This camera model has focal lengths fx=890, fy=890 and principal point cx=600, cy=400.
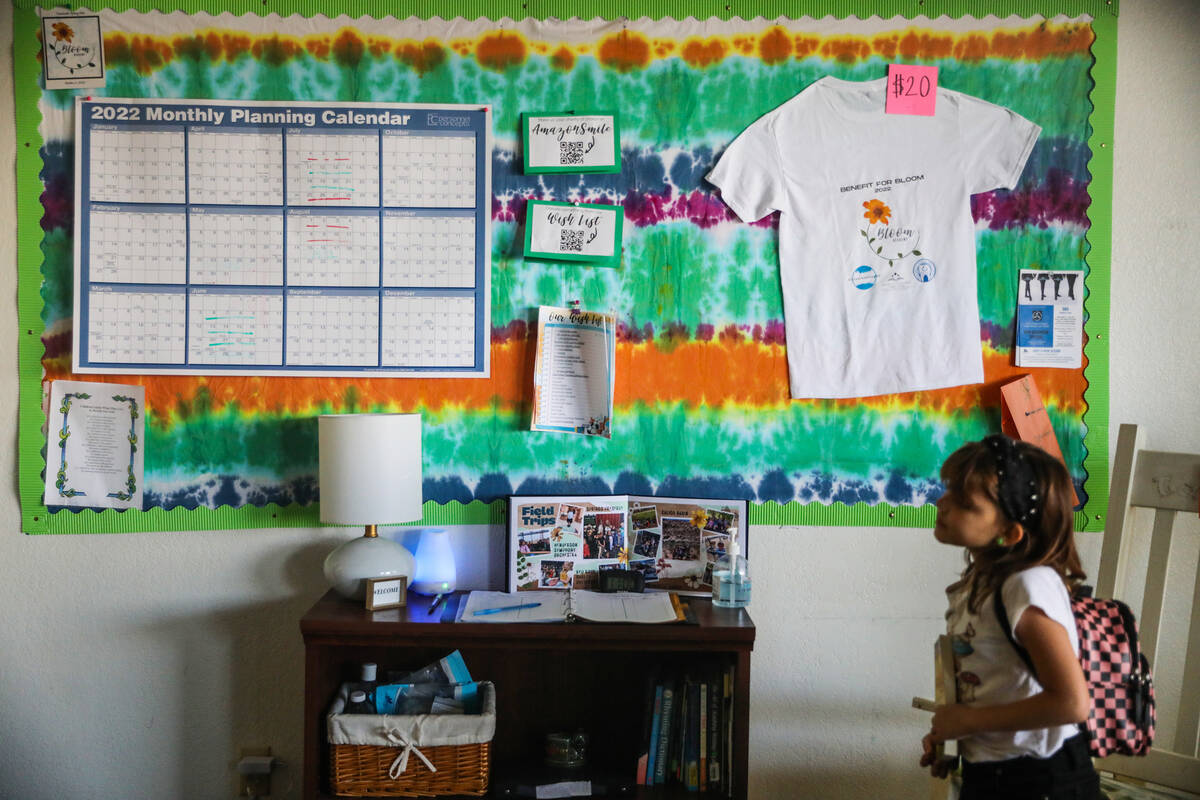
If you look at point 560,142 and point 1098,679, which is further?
point 560,142

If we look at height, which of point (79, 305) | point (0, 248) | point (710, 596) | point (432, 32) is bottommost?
point (710, 596)

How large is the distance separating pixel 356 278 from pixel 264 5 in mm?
677

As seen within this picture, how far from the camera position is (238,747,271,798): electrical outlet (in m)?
2.13

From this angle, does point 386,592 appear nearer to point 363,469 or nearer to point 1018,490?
point 363,469

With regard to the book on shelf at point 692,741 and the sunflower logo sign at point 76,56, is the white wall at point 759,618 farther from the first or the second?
the sunflower logo sign at point 76,56

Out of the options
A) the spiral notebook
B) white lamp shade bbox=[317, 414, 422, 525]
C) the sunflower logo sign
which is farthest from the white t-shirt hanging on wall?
the sunflower logo sign

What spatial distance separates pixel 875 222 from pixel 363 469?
1309 mm

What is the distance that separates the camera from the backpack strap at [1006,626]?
4.41ft

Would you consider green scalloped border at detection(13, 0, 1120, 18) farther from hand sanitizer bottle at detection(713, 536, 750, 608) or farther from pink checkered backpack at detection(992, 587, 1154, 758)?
pink checkered backpack at detection(992, 587, 1154, 758)

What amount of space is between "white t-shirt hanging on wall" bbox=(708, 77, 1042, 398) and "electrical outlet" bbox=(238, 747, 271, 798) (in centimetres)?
155

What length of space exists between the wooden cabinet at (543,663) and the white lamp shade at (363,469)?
0.67 ft

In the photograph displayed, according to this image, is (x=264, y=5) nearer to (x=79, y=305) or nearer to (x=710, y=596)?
(x=79, y=305)

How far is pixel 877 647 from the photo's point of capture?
2.15 m

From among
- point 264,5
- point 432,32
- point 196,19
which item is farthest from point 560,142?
point 196,19
